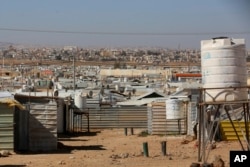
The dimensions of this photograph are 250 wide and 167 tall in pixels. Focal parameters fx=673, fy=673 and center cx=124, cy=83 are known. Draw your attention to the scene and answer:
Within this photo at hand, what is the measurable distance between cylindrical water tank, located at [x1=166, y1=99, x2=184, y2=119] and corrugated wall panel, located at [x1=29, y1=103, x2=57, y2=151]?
904 cm

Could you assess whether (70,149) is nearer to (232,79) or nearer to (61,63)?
(232,79)

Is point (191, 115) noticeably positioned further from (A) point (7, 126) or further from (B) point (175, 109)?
(A) point (7, 126)

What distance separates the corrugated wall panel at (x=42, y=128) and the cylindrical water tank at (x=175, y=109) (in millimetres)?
9043

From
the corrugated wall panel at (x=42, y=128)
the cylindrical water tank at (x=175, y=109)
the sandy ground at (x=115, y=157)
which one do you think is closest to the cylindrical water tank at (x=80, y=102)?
the cylindrical water tank at (x=175, y=109)

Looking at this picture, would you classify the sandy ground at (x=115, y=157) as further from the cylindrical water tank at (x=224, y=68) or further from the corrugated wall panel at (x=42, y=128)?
the cylindrical water tank at (x=224, y=68)

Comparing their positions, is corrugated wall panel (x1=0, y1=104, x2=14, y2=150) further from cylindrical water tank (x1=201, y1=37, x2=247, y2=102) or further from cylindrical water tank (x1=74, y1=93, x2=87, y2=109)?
cylindrical water tank (x1=74, y1=93, x2=87, y2=109)

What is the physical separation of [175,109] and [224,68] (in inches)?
677

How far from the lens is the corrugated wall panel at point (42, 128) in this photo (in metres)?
24.1

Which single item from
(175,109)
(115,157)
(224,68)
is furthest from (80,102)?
(224,68)

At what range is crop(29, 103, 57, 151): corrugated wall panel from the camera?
79.0 ft

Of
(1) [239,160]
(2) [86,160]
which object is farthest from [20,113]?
(1) [239,160]

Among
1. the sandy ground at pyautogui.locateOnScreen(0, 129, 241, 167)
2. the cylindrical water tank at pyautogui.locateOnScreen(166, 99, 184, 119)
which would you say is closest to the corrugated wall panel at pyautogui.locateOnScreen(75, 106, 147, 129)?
the cylindrical water tank at pyautogui.locateOnScreen(166, 99, 184, 119)

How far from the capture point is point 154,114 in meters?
34.7

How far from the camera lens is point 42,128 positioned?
24.1 meters
